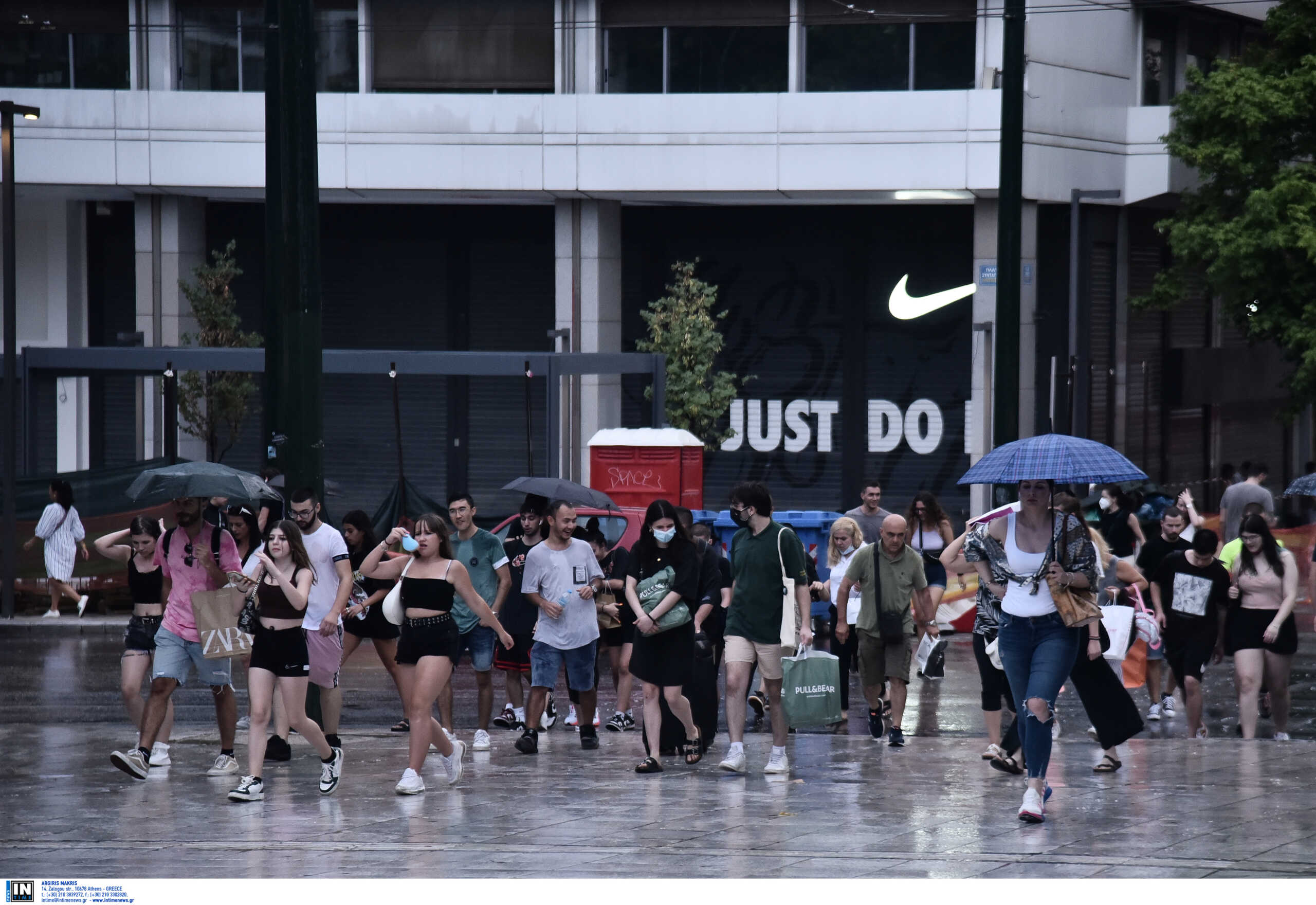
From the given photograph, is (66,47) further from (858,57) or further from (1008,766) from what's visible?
(1008,766)

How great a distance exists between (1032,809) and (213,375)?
22.1m

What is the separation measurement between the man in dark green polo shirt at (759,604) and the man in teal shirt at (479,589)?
1840 mm

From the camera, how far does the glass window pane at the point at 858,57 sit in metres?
27.2

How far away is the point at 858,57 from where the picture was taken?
27344 millimetres

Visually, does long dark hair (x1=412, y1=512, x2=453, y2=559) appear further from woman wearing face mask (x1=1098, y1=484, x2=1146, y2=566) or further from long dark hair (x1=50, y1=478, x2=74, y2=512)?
long dark hair (x1=50, y1=478, x2=74, y2=512)

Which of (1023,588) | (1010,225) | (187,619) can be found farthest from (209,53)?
(1023,588)

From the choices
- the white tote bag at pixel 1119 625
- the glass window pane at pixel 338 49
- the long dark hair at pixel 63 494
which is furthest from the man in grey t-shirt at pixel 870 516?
the glass window pane at pixel 338 49

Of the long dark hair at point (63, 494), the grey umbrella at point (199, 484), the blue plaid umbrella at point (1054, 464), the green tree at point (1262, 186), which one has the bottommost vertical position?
the long dark hair at point (63, 494)

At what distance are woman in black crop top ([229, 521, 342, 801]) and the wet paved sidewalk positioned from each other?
29cm

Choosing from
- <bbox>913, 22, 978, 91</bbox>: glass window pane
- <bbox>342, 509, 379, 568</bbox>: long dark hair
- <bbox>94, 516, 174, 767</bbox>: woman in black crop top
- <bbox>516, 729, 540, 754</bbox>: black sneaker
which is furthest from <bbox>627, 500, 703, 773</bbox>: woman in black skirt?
<bbox>913, 22, 978, 91</bbox>: glass window pane

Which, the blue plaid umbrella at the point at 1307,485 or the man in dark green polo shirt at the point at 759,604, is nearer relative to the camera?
the man in dark green polo shirt at the point at 759,604

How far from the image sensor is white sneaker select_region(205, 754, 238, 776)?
33.9ft

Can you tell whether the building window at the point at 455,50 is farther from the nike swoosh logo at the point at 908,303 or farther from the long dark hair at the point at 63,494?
the long dark hair at the point at 63,494

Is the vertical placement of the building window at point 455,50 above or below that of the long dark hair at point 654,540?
above
